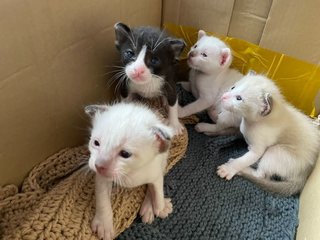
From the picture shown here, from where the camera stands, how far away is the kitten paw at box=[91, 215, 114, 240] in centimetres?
87

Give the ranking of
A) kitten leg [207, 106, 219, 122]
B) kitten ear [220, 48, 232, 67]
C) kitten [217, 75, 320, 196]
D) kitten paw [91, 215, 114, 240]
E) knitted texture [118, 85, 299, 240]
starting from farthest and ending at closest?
→ kitten leg [207, 106, 219, 122]
kitten ear [220, 48, 232, 67]
kitten [217, 75, 320, 196]
knitted texture [118, 85, 299, 240]
kitten paw [91, 215, 114, 240]

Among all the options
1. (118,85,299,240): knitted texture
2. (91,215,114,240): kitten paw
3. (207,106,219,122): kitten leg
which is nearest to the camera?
(91,215,114,240): kitten paw

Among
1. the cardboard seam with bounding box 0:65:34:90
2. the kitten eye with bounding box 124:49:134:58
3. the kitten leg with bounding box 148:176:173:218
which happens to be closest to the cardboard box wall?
the cardboard seam with bounding box 0:65:34:90

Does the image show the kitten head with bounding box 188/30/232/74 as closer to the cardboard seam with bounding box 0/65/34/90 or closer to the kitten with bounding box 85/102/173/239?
the kitten with bounding box 85/102/173/239

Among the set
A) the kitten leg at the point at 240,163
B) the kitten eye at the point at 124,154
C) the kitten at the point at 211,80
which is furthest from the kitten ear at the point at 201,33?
the kitten eye at the point at 124,154

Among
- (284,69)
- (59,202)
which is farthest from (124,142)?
(284,69)

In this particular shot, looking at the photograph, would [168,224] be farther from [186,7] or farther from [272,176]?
[186,7]

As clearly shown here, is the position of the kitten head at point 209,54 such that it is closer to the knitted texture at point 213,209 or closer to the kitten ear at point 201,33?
the kitten ear at point 201,33

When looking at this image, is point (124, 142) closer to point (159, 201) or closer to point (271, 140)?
point (159, 201)

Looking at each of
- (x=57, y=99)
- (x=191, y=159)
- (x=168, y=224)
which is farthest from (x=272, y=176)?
(x=57, y=99)

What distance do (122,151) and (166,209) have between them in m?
0.29

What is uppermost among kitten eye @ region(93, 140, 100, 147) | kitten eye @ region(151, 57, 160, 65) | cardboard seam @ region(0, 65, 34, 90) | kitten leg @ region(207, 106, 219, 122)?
cardboard seam @ region(0, 65, 34, 90)

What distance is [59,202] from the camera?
874mm

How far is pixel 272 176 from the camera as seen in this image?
1.12m
